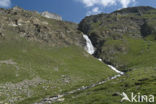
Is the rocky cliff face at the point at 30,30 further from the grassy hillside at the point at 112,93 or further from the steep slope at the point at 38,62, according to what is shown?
the grassy hillside at the point at 112,93

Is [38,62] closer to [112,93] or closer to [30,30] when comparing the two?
[30,30]

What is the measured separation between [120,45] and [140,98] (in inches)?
6358

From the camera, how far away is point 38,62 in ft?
375

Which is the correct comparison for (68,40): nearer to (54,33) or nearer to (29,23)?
(54,33)

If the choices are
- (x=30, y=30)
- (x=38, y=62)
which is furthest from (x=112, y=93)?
(x=30, y=30)

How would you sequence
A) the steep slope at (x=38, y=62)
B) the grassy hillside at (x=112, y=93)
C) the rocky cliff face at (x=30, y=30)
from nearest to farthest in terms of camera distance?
the grassy hillside at (x=112, y=93) < the steep slope at (x=38, y=62) < the rocky cliff face at (x=30, y=30)

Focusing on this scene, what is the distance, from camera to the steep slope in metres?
73.1

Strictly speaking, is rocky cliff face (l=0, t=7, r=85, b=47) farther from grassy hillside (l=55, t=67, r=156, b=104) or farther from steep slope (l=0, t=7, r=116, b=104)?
grassy hillside (l=55, t=67, r=156, b=104)

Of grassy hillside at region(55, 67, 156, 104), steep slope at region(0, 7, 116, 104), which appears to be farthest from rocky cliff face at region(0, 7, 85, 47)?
grassy hillside at region(55, 67, 156, 104)

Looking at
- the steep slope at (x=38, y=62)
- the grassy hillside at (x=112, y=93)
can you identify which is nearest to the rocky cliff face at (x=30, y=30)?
the steep slope at (x=38, y=62)

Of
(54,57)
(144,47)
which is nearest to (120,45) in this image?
(144,47)

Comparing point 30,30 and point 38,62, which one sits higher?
point 30,30

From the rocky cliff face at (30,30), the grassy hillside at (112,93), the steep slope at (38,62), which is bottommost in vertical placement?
the grassy hillside at (112,93)

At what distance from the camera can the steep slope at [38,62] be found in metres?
73.1
